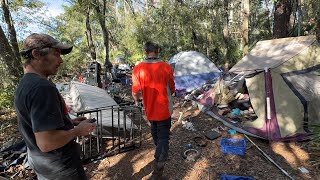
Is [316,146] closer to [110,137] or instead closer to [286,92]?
[286,92]

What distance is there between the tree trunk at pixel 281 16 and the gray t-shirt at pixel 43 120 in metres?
7.95

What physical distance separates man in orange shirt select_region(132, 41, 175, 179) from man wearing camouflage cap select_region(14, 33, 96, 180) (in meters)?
1.71

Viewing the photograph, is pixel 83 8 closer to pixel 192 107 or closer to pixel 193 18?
pixel 193 18

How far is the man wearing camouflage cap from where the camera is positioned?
167 centimetres

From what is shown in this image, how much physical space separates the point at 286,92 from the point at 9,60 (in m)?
7.16

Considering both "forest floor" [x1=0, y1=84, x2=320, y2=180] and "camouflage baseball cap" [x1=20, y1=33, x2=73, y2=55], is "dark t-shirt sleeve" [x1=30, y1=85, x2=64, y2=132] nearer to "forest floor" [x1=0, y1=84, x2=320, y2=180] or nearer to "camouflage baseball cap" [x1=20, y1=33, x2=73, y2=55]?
"camouflage baseball cap" [x1=20, y1=33, x2=73, y2=55]

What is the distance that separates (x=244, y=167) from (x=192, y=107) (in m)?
3.63

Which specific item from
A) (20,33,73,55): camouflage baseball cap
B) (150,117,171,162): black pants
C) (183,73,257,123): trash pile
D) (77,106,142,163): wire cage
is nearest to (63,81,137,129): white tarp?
(77,106,142,163): wire cage

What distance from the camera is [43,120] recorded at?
165cm

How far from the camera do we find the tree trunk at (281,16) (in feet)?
26.2

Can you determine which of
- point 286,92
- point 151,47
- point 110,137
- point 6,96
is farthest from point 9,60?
point 286,92

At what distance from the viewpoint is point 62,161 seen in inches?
75.5

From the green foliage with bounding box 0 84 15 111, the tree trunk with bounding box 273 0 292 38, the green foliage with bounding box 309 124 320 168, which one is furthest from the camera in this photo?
the tree trunk with bounding box 273 0 292 38

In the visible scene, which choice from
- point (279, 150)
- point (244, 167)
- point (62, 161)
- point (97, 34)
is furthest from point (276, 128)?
point (97, 34)
